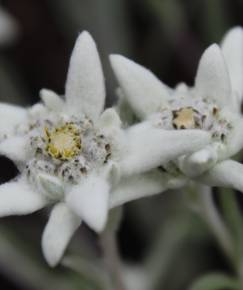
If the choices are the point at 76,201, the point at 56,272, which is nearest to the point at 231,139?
the point at 76,201

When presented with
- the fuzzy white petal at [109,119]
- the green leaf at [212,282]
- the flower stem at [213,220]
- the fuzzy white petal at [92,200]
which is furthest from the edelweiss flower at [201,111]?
the green leaf at [212,282]

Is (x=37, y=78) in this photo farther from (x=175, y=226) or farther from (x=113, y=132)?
(x=113, y=132)

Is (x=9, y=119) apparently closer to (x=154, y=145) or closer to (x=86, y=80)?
(x=86, y=80)

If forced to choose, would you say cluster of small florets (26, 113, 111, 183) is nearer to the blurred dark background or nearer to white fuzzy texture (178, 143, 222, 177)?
white fuzzy texture (178, 143, 222, 177)

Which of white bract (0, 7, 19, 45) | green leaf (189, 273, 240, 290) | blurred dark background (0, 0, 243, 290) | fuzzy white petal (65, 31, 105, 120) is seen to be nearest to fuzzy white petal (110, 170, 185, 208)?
fuzzy white petal (65, 31, 105, 120)

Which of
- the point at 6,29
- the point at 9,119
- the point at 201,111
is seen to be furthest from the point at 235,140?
the point at 6,29

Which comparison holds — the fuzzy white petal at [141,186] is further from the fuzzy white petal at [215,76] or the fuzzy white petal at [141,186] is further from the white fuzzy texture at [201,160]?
the fuzzy white petal at [215,76]
